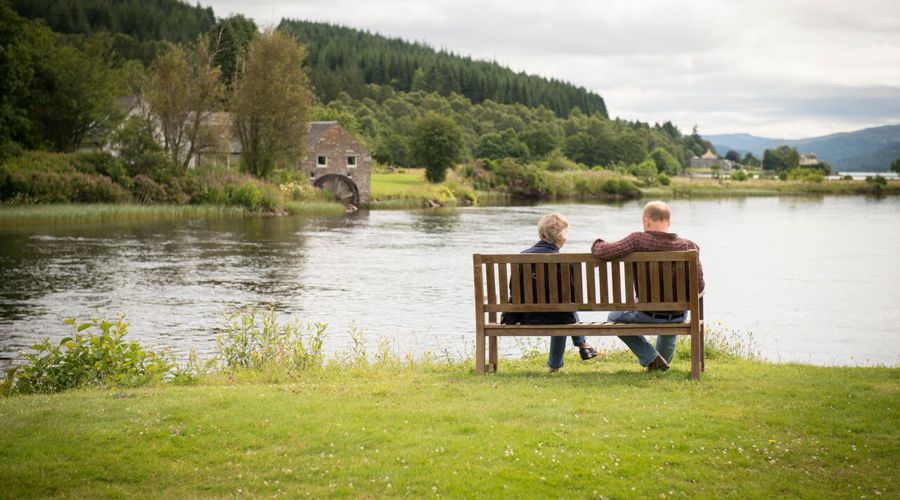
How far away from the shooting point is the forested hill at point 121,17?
133625mm

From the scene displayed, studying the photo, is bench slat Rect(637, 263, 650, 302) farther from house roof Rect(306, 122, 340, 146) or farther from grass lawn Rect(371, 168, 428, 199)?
grass lawn Rect(371, 168, 428, 199)

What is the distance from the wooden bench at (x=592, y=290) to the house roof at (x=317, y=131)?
5671 cm

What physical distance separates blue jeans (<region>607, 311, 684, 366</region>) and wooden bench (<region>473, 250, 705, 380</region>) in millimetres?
183

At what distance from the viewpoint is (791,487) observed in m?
4.79

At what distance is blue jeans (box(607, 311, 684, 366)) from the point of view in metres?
8.15

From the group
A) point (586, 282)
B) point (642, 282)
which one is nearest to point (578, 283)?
point (586, 282)

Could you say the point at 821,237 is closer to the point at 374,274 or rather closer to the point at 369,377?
the point at 374,274

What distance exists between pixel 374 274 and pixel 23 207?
23.5m

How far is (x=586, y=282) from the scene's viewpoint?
8062mm

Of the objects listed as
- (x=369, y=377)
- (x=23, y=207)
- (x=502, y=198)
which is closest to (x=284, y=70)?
(x=23, y=207)

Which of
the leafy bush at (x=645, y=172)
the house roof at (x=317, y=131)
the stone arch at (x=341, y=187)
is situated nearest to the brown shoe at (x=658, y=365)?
the stone arch at (x=341, y=187)

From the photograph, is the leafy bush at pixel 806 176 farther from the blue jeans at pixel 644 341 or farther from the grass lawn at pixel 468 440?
the grass lawn at pixel 468 440

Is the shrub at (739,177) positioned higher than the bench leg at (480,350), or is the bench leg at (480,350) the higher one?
the shrub at (739,177)

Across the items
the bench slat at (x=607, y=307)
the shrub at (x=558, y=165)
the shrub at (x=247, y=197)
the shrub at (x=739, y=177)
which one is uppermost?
the shrub at (x=558, y=165)
